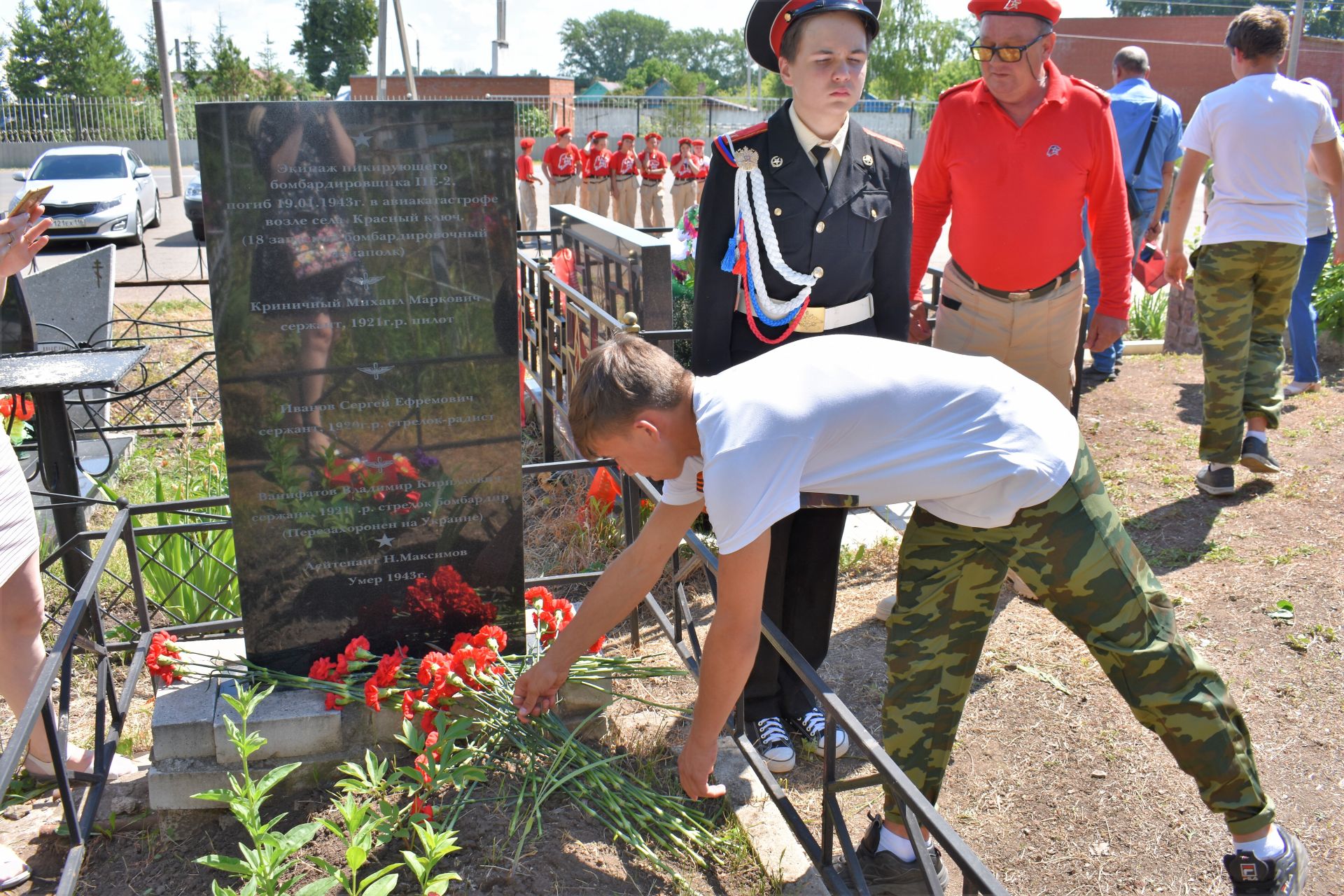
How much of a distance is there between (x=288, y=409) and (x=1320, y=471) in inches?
176

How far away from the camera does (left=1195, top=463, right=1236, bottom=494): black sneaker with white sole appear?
4523mm

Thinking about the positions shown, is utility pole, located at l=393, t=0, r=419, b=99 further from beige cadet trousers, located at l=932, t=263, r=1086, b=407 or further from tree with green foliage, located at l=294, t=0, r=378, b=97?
tree with green foliage, located at l=294, t=0, r=378, b=97

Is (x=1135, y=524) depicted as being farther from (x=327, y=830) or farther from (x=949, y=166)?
(x=327, y=830)

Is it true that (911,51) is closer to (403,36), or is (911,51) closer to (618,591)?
(403,36)

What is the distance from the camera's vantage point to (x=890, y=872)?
2.19m

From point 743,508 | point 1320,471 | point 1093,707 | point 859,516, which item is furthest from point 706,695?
point 1320,471

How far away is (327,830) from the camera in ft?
7.94

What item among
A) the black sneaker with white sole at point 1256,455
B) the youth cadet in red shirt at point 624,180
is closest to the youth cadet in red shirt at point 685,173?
the youth cadet in red shirt at point 624,180

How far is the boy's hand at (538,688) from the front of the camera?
2361 millimetres

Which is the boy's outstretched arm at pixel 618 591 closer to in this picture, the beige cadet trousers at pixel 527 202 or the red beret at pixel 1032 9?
the red beret at pixel 1032 9

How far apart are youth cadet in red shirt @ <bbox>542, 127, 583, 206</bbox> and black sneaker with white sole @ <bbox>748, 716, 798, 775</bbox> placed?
1462cm

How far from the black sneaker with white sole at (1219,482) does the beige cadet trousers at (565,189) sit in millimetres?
13670

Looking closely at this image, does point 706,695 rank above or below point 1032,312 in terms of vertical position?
below

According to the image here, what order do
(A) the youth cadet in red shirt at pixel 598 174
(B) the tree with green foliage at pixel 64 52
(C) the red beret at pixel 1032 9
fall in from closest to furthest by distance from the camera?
(C) the red beret at pixel 1032 9, (A) the youth cadet in red shirt at pixel 598 174, (B) the tree with green foliage at pixel 64 52
